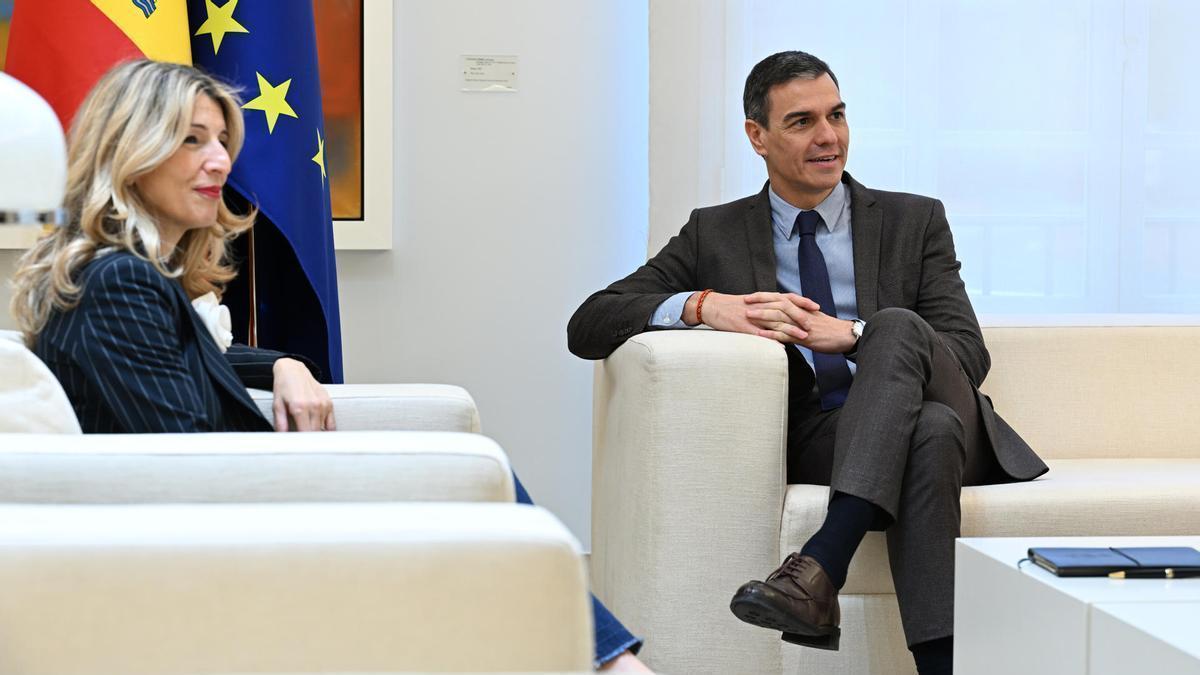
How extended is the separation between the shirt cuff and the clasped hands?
4.0 inches

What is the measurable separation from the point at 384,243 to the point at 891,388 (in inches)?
65.1

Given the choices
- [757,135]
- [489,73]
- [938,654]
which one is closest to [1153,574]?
[938,654]

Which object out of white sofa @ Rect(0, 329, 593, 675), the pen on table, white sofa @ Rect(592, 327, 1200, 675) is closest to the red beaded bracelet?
white sofa @ Rect(592, 327, 1200, 675)

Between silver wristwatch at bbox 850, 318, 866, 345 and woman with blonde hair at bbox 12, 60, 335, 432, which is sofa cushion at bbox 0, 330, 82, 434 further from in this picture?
silver wristwatch at bbox 850, 318, 866, 345

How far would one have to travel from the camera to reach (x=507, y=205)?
3580 millimetres

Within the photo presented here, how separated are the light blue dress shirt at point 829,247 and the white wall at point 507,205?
784 millimetres

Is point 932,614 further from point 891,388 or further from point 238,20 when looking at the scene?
point 238,20

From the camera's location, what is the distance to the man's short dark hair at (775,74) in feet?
9.58

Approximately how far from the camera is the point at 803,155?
286cm

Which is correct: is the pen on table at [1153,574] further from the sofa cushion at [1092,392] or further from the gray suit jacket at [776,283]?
the sofa cushion at [1092,392]

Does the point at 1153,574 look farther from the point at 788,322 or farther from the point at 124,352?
the point at 124,352

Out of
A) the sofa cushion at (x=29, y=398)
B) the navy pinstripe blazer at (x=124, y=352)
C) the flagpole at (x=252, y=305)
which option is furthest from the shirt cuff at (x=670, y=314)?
the sofa cushion at (x=29, y=398)

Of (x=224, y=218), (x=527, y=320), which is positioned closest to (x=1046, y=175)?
(x=527, y=320)

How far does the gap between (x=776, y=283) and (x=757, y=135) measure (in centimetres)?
40
